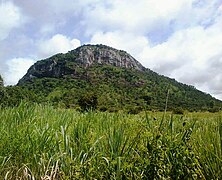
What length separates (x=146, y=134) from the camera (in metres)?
3.62

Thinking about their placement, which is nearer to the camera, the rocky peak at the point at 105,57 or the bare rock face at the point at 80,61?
the bare rock face at the point at 80,61

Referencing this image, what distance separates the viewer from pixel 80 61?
157 metres

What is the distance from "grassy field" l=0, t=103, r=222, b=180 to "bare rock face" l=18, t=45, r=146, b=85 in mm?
130993

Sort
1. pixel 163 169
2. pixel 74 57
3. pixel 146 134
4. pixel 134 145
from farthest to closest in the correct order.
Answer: pixel 74 57
pixel 134 145
pixel 146 134
pixel 163 169

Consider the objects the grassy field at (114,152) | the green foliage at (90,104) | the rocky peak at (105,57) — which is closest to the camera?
the grassy field at (114,152)

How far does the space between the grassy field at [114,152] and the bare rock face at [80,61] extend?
430ft

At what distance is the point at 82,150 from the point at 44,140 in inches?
22.4

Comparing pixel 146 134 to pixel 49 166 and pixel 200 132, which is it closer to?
pixel 200 132

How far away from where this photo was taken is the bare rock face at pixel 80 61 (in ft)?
486

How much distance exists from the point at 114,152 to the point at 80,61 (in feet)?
507

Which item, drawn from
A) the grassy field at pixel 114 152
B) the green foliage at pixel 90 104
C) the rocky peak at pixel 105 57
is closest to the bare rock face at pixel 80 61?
the rocky peak at pixel 105 57

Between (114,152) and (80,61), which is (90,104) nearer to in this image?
(114,152)

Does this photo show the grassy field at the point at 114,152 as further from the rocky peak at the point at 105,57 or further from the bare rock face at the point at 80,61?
the rocky peak at the point at 105,57

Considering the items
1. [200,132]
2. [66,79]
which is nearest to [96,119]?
[200,132]
